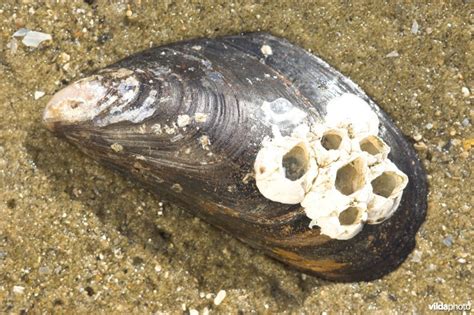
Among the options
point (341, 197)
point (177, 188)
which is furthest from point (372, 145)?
point (177, 188)

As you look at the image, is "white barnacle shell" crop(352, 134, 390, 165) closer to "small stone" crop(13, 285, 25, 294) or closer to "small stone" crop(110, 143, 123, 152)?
"small stone" crop(110, 143, 123, 152)

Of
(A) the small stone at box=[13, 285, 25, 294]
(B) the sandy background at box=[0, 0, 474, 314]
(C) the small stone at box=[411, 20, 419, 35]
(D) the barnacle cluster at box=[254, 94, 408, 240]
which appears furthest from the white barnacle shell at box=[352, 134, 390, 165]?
(A) the small stone at box=[13, 285, 25, 294]

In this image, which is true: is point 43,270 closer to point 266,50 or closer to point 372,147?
point 266,50

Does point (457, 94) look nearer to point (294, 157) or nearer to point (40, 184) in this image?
point (294, 157)

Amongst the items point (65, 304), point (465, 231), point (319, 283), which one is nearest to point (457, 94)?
point (465, 231)

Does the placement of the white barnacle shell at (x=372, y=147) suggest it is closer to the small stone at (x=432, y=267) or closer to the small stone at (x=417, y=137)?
the small stone at (x=417, y=137)

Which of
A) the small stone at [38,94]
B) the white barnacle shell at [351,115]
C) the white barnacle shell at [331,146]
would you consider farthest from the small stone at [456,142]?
the small stone at [38,94]
